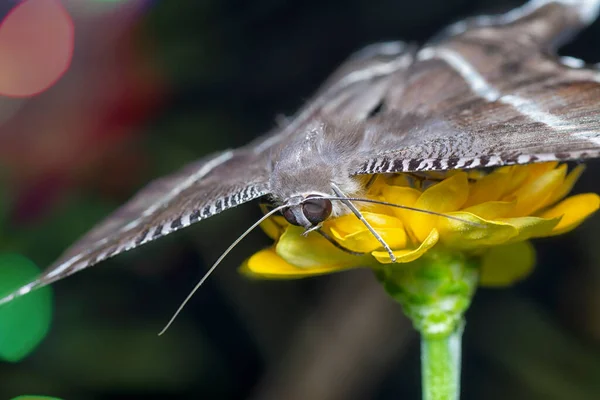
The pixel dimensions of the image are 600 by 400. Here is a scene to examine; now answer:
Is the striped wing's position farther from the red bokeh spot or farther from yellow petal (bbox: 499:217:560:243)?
the red bokeh spot

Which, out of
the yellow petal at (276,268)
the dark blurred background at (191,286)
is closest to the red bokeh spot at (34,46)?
the dark blurred background at (191,286)

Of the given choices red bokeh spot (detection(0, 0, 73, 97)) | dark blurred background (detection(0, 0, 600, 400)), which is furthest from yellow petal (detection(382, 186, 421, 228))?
red bokeh spot (detection(0, 0, 73, 97))

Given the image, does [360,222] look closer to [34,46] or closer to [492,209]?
[492,209]

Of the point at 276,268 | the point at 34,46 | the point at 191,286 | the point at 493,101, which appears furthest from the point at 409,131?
the point at 34,46

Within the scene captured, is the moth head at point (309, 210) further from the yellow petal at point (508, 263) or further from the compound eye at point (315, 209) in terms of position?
the yellow petal at point (508, 263)

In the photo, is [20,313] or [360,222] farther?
[20,313]

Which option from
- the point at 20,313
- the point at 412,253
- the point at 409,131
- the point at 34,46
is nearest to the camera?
the point at 412,253

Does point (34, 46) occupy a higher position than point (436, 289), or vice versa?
point (34, 46)
